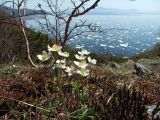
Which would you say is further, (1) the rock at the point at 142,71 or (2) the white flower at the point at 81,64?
(1) the rock at the point at 142,71

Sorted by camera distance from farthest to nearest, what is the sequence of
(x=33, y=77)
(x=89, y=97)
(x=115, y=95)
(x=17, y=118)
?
(x=33, y=77), (x=89, y=97), (x=17, y=118), (x=115, y=95)

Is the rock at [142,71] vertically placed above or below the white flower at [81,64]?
below

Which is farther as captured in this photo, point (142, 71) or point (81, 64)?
point (142, 71)

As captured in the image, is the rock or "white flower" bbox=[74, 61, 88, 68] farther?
the rock

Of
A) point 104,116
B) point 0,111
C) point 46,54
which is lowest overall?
point 0,111

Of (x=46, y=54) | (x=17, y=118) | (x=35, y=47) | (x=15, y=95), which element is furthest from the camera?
(x=35, y=47)

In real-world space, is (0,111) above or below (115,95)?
below

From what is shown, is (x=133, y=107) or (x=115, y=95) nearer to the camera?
(x=133, y=107)

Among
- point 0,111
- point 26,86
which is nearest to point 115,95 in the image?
point 0,111

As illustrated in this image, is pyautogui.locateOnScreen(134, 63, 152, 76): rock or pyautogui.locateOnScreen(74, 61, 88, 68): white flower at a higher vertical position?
pyautogui.locateOnScreen(74, 61, 88, 68): white flower

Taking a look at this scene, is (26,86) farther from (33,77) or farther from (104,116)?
(104,116)

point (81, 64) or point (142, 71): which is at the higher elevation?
point (81, 64)
